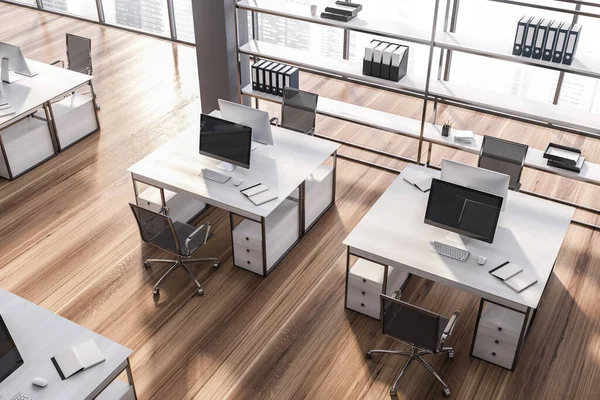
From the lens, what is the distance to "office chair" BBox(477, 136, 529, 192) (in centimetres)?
526

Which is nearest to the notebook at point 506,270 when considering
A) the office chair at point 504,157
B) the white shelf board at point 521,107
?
the office chair at point 504,157

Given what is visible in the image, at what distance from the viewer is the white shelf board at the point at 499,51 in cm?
530

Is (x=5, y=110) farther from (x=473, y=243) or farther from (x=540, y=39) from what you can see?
(x=540, y=39)

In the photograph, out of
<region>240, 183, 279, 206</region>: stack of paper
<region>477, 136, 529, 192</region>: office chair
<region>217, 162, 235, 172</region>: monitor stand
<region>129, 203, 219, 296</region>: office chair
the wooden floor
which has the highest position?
<region>477, 136, 529, 192</region>: office chair

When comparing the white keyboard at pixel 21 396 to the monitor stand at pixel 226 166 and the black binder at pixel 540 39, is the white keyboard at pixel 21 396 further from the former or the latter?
the black binder at pixel 540 39

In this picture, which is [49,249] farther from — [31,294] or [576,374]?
[576,374]

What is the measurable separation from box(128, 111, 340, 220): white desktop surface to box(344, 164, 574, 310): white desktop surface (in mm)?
773

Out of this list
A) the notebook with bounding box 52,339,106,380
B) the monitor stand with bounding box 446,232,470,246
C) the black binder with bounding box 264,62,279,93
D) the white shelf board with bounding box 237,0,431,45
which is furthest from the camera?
the black binder with bounding box 264,62,279,93

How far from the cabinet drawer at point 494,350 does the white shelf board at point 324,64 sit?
2469 millimetres

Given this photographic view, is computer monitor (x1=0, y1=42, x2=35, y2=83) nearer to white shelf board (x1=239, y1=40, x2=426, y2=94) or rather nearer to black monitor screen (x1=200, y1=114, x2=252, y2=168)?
white shelf board (x1=239, y1=40, x2=426, y2=94)

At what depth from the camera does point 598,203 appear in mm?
6188

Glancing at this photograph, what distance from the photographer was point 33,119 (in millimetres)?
6875

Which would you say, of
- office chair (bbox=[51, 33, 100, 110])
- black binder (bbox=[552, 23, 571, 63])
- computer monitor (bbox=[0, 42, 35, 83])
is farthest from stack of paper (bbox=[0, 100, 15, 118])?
black binder (bbox=[552, 23, 571, 63])

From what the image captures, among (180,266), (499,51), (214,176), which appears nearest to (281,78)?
(214,176)
